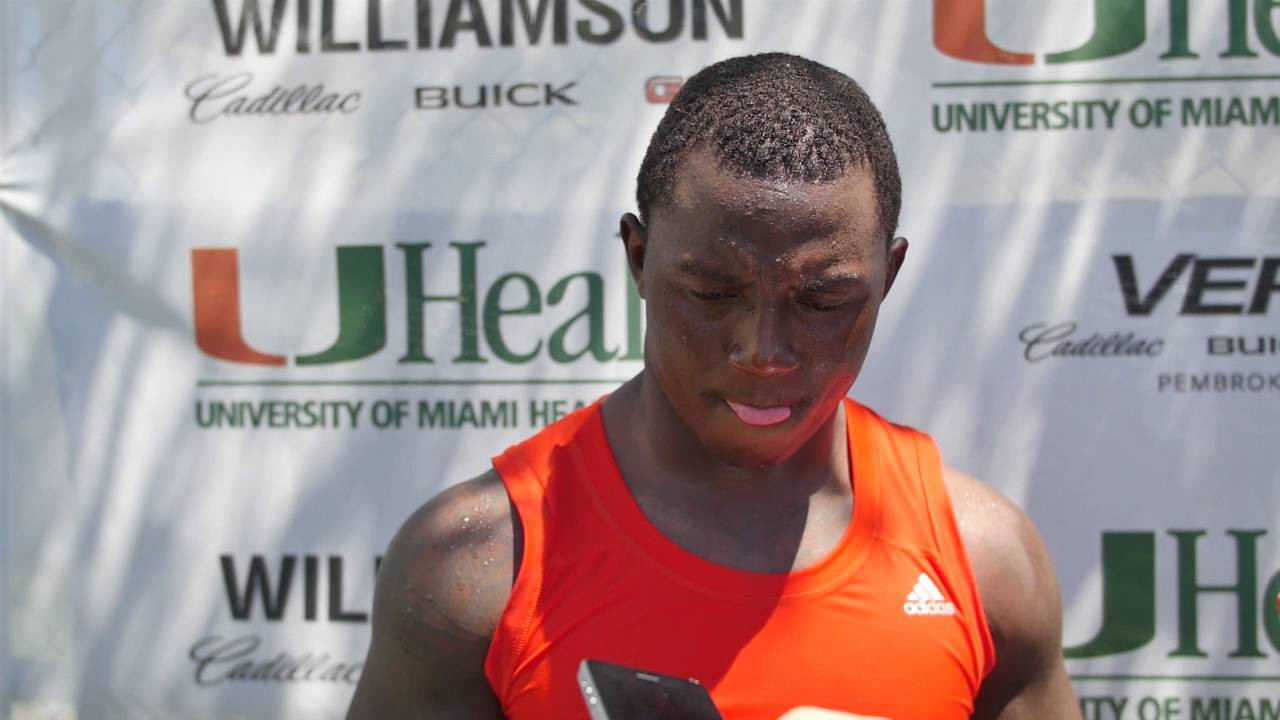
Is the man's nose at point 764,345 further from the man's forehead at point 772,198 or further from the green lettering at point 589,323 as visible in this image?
the green lettering at point 589,323

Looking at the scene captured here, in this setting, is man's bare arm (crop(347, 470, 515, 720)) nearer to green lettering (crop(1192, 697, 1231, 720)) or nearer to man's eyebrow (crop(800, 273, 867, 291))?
man's eyebrow (crop(800, 273, 867, 291))

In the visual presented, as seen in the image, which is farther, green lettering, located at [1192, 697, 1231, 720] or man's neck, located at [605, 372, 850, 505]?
green lettering, located at [1192, 697, 1231, 720]

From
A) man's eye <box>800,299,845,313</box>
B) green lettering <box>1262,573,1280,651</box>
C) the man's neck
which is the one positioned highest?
man's eye <box>800,299,845,313</box>

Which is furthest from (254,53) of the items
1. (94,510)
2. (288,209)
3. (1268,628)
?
(1268,628)

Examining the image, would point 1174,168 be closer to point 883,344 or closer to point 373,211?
point 883,344

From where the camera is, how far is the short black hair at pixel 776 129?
4.42ft

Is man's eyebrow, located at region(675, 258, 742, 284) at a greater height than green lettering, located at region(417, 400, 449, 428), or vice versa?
man's eyebrow, located at region(675, 258, 742, 284)

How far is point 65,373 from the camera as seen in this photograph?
2.39m

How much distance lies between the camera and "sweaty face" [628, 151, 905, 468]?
1.33 m

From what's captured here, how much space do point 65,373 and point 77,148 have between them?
445 mm

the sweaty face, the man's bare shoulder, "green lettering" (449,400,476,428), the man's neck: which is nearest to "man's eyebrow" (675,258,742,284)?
the sweaty face

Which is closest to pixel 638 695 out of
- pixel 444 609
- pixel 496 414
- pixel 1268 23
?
pixel 444 609

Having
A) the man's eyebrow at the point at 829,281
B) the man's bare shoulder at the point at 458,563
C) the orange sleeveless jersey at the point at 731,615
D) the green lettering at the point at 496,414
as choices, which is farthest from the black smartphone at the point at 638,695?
the green lettering at the point at 496,414

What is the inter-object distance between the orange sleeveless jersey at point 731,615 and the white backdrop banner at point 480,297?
0.82 meters
